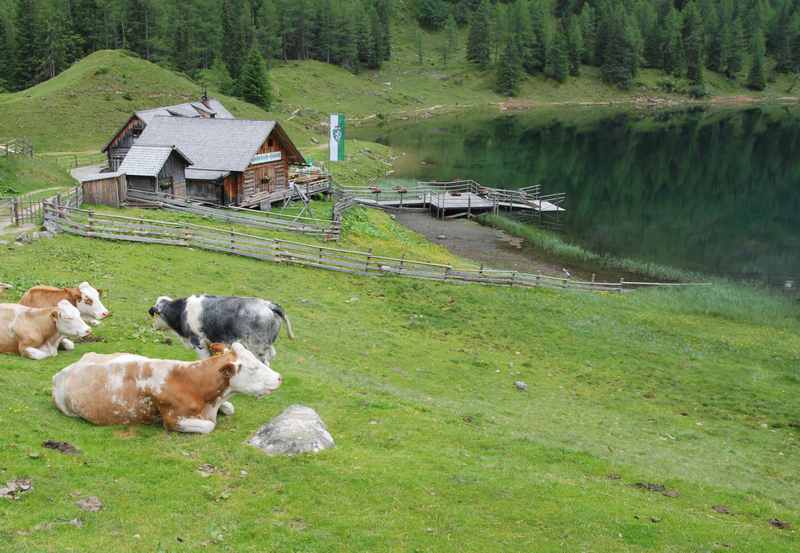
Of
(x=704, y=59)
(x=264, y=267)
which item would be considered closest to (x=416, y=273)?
(x=264, y=267)

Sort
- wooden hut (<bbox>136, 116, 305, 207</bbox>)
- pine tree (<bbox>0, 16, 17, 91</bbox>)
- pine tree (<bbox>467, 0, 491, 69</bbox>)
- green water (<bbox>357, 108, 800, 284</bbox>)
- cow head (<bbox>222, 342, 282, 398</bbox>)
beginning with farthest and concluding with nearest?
1. pine tree (<bbox>467, 0, 491, 69</bbox>)
2. pine tree (<bbox>0, 16, 17, 91</bbox>)
3. green water (<bbox>357, 108, 800, 284</bbox>)
4. wooden hut (<bbox>136, 116, 305, 207</bbox>)
5. cow head (<bbox>222, 342, 282, 398</bbox>)

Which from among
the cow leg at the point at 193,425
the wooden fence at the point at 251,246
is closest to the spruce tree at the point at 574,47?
the wooden fence at the point at 251,246

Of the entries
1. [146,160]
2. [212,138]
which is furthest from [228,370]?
[212,138]

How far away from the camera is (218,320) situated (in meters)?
16.8

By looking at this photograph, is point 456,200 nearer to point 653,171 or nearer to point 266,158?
point 266,158

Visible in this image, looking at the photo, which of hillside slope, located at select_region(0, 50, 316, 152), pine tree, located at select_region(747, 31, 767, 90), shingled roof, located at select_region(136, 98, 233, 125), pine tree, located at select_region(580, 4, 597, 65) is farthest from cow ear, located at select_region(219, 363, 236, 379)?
pine tree, located at select_region(747, 31, 767, 90)

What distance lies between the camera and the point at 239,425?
14008 mm

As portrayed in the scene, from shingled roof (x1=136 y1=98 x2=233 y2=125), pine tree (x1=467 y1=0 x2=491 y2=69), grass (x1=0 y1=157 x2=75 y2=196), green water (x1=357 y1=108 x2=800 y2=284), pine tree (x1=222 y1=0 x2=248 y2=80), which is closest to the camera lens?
grass (x1=0 y1=157 x2=75 y2=196)

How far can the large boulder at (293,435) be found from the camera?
13031 millimetres

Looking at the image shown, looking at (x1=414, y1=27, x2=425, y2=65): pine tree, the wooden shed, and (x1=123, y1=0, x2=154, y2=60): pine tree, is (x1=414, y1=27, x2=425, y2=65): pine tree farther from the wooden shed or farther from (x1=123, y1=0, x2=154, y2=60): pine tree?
the wooden shed

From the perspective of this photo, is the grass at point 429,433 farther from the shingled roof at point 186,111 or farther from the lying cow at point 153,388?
the shingled roof at point 186,111

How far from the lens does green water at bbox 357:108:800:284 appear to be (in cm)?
5359

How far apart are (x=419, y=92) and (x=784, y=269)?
108539 mm

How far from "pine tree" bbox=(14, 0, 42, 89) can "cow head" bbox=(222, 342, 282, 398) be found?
10370cm
